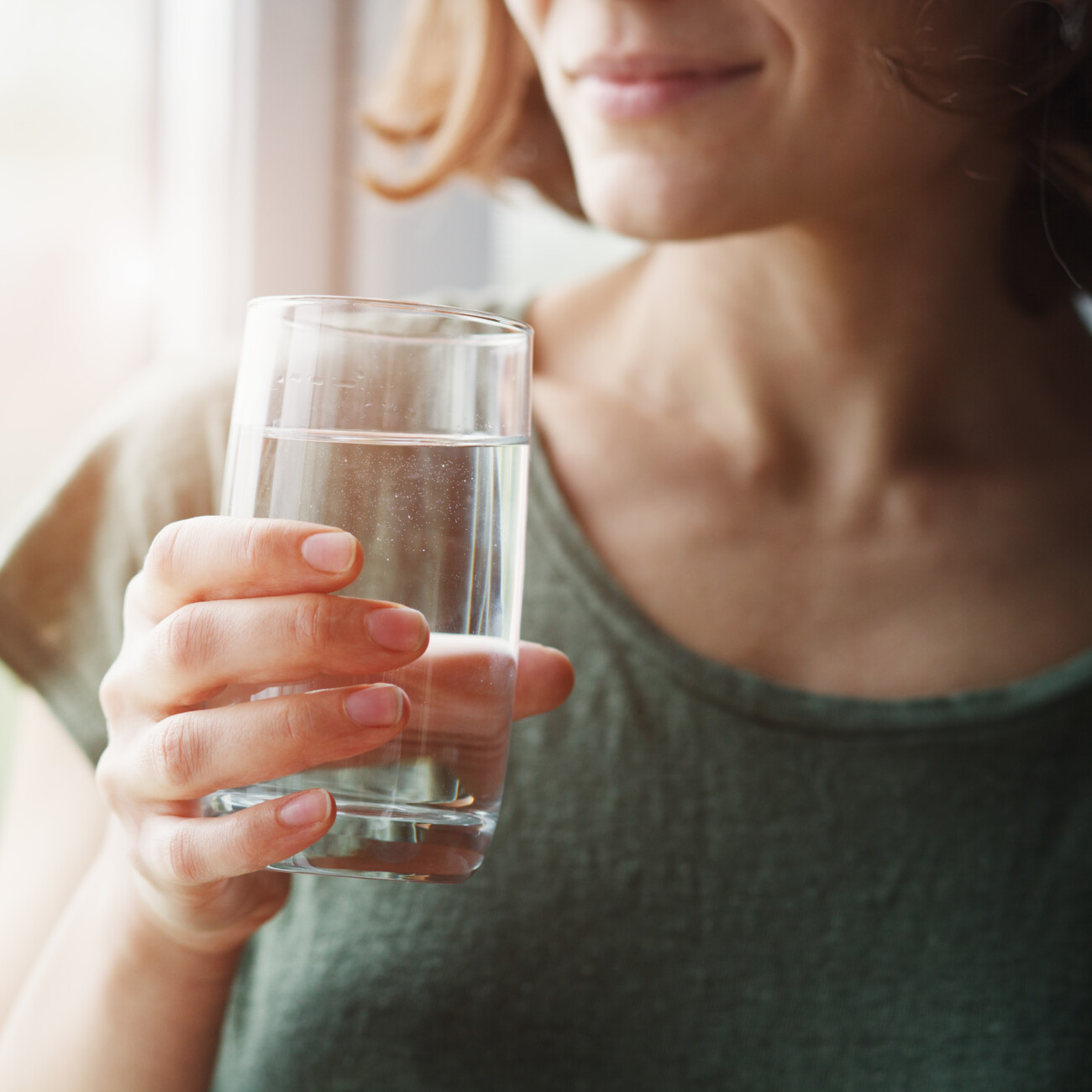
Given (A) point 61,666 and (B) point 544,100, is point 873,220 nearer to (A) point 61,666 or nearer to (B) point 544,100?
(B) point 544,100

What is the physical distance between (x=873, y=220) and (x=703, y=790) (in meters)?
0.48

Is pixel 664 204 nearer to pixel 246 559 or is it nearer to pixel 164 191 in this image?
pixel 246 559

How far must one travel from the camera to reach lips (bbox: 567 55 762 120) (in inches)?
26.9

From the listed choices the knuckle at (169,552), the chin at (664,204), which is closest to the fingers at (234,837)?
the knuckle at (169,552)

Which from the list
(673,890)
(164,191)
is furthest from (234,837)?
(164,191)

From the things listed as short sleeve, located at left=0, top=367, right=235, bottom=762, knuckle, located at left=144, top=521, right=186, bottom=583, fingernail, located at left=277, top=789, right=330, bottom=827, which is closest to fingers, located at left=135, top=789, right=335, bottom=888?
fingernail, located at left=277, top=789, right=330, bottom=827

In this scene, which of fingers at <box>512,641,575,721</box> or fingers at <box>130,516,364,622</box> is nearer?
fingers at <box>130,516,364,622</box>

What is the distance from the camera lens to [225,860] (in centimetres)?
46

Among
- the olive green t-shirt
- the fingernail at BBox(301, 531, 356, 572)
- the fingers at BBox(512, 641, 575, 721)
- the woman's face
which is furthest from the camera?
the olive green t-shirt

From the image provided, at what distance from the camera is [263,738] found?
44 cm

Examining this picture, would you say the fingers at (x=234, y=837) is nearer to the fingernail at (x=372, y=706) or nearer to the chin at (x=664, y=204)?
the fingernail at (x=372, y=706)

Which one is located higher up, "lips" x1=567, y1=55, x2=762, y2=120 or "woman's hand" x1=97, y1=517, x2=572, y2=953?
"lips" x1=567, y1=55, x2=762, y2=120

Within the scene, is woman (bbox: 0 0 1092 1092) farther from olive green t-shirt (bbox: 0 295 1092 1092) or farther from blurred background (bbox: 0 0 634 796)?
blurred background (bbox: 0 0 634 796)

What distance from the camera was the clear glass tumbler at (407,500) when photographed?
434mm
